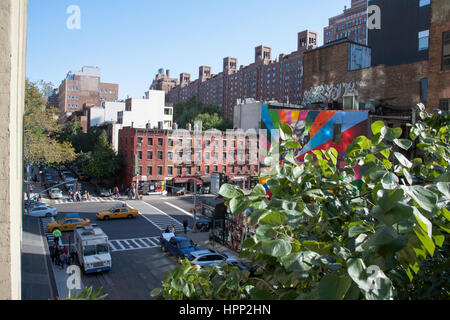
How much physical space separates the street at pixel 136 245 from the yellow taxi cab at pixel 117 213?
0.54 meters

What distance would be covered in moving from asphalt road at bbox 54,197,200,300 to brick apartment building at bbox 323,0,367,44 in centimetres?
9390

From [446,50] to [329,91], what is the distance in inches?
764

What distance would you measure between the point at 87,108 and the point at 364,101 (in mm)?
71907

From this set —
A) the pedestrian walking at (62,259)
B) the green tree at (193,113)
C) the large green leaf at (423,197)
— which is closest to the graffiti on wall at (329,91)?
the pedestrian walking at (62,259)

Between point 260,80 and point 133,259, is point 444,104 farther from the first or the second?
point 260,80

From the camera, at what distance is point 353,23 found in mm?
113000

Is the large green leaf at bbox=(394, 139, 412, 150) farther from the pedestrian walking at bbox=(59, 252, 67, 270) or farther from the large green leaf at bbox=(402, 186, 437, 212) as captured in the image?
the pedestrian walking at bbox=(59, 252, 67, 270)

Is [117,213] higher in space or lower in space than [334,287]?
lower

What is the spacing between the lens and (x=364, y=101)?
3438 centimetres

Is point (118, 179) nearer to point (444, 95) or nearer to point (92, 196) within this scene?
point (92, 196)

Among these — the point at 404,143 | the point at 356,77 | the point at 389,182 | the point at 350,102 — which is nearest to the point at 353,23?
the point at 356,77

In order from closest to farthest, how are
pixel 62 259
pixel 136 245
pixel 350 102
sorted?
pixel 62 259, pixel 136 245, pixel 350 102

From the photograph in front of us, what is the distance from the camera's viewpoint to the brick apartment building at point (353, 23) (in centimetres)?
10975

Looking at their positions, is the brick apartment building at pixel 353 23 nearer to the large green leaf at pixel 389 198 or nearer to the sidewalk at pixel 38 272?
the sidewalk at pixel 38 272
